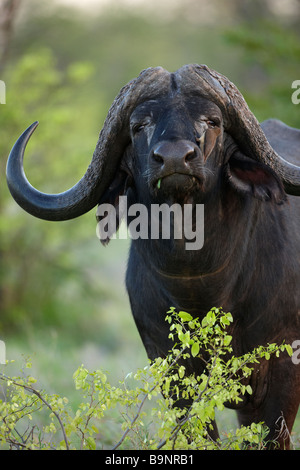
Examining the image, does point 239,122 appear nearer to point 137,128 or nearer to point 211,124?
point 211,124

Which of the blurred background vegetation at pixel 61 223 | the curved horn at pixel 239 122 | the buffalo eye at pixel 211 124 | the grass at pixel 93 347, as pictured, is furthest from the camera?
the blurred background vegetation at pixel 61 223

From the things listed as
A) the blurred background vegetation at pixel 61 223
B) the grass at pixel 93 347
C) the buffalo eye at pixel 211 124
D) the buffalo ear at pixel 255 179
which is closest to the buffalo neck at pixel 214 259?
the buffalo ear at pixel 255 179

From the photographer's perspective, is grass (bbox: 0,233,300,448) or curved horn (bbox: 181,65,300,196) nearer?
curved horn (bbox: 181,65,300,196)

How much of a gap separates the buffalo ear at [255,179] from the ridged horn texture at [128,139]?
0.25 ft

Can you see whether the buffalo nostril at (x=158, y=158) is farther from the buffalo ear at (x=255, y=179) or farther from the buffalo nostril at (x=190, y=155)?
the buffalo ear at (x=255, y=179)

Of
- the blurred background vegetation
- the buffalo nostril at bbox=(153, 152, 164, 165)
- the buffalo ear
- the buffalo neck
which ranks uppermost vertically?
the blurred background vegetation

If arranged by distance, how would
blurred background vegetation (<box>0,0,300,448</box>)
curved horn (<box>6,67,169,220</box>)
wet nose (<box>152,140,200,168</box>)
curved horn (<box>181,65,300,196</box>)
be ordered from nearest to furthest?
wet nose (<box>152,140,200,168</box>) < curved horn (<box>181,65,300,196</box>) < curved horn (<box>6,67,169,220</box>) < blurred background vegetation (<box>0,0,300,448</box>)

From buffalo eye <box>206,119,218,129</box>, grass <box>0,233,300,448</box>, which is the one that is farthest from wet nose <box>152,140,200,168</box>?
grass <box>0,233,300,448</box>

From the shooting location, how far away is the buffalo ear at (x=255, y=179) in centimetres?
449

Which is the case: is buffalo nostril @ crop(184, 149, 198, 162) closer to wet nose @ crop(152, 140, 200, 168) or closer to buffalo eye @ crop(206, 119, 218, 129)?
wet nose @ crop(152, 140, 200, 168)

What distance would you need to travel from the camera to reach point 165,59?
35.8m

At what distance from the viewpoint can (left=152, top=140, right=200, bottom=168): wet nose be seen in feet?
12.9

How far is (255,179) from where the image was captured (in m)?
4.54

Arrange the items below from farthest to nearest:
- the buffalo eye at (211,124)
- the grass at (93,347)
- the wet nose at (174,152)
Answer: the grass at (93,347)
the buffalo eye at (211,124)
the wet nose at (174,152)
